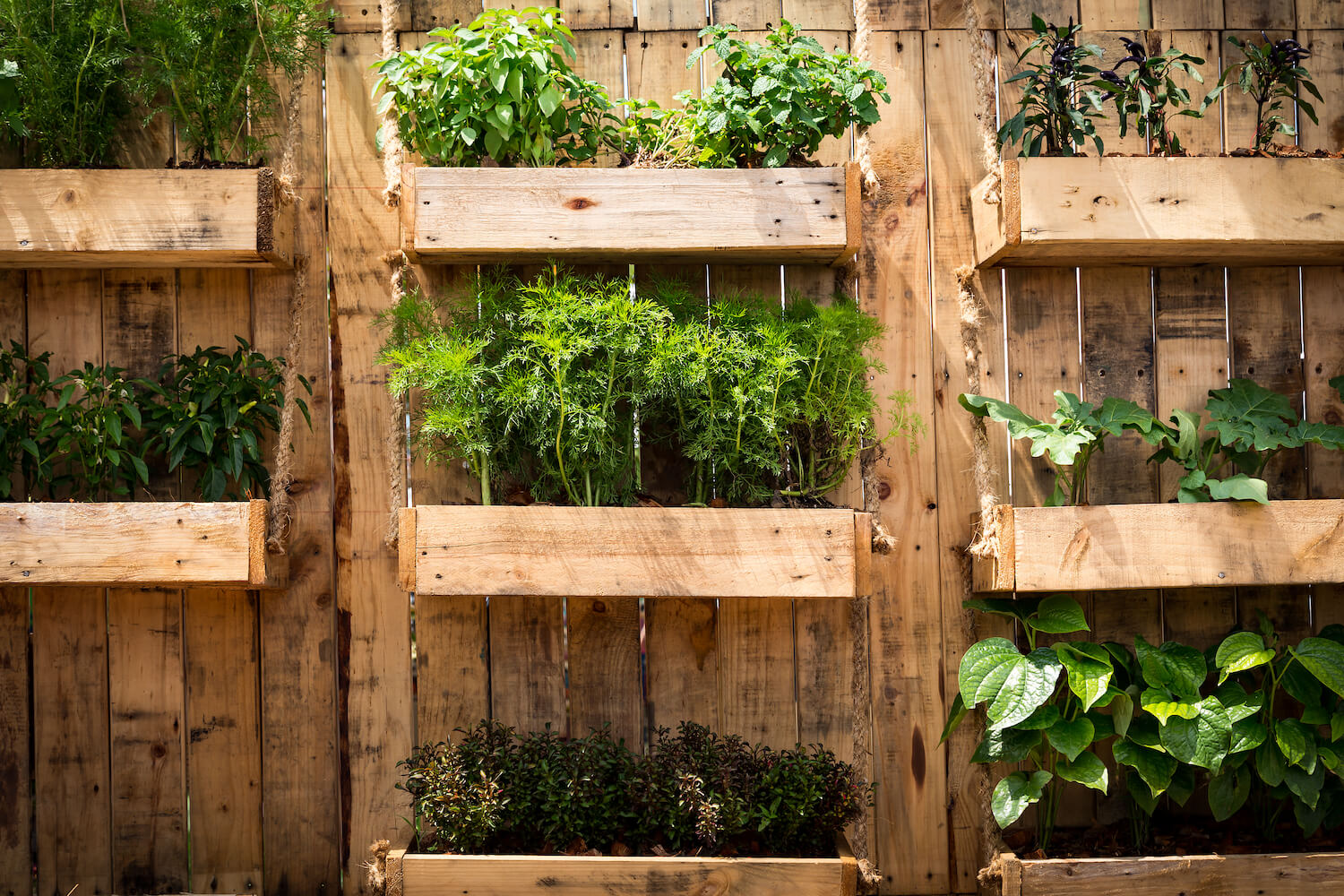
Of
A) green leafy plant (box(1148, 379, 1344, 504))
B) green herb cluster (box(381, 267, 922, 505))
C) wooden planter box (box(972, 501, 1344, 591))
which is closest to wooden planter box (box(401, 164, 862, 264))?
green herb cluster (box(381, 267, 922, 505))

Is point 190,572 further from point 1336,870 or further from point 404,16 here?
point 1336,870

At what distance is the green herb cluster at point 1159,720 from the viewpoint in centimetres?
189

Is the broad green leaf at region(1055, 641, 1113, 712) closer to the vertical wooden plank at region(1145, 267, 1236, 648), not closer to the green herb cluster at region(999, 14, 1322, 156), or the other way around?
the vertical wooden plank at region(1145, 267, 1236, 648)

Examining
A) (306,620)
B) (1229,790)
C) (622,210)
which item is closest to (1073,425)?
(1229,790)

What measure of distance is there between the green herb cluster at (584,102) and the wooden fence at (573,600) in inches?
10.9

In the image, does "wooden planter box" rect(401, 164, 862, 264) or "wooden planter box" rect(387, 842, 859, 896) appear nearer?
"wooden planter box" rect(387, 842, 859, 896)

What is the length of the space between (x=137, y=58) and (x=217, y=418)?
89 cm

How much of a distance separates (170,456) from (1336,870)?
261cm

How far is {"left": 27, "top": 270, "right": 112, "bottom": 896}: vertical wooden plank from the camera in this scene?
6.91ft

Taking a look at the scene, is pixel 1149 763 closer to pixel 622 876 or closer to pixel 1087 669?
pixel 1087 669

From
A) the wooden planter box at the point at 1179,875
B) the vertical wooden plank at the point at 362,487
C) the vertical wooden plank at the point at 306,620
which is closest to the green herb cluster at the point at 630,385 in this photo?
the vertical wooden plank at the point at 362,487

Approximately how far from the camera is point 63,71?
6.53 feet

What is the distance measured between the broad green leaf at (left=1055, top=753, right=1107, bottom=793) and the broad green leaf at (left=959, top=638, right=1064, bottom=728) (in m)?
0.15

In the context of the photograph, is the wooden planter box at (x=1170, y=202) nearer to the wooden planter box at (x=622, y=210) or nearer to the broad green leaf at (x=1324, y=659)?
the wooden planter box at (x=622, y=210)
